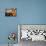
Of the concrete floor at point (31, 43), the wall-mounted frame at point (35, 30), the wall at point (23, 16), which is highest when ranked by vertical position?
the wall at point (23, 16)

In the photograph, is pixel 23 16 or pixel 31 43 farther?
pixel 23 16

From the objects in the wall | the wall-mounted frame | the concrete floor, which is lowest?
the concrete floor

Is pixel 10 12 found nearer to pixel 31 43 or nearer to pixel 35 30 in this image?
pixel 35 30

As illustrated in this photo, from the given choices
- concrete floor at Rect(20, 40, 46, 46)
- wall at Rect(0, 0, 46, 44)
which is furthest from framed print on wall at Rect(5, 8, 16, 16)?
concrete floor at Rect(20, 40, 46, 46)

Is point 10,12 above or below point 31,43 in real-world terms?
above

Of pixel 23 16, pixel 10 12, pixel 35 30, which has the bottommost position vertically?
pixel 35 30

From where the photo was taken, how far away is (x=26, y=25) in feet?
12.2

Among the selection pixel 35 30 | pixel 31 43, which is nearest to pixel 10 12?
pixel 35 30

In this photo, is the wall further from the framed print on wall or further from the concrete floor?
the concrete floor

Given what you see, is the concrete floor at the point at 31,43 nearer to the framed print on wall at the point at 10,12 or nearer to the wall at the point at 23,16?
the wall at the point at 23,16

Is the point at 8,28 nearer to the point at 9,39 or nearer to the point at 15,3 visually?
the point at 9,39

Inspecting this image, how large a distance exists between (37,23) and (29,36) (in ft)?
1.50

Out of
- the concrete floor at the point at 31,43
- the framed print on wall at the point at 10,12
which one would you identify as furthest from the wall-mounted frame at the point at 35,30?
the framed print on wall at the point at 10,12

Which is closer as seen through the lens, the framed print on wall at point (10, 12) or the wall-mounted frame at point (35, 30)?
the wall-mounted frame at point (35, 30)
